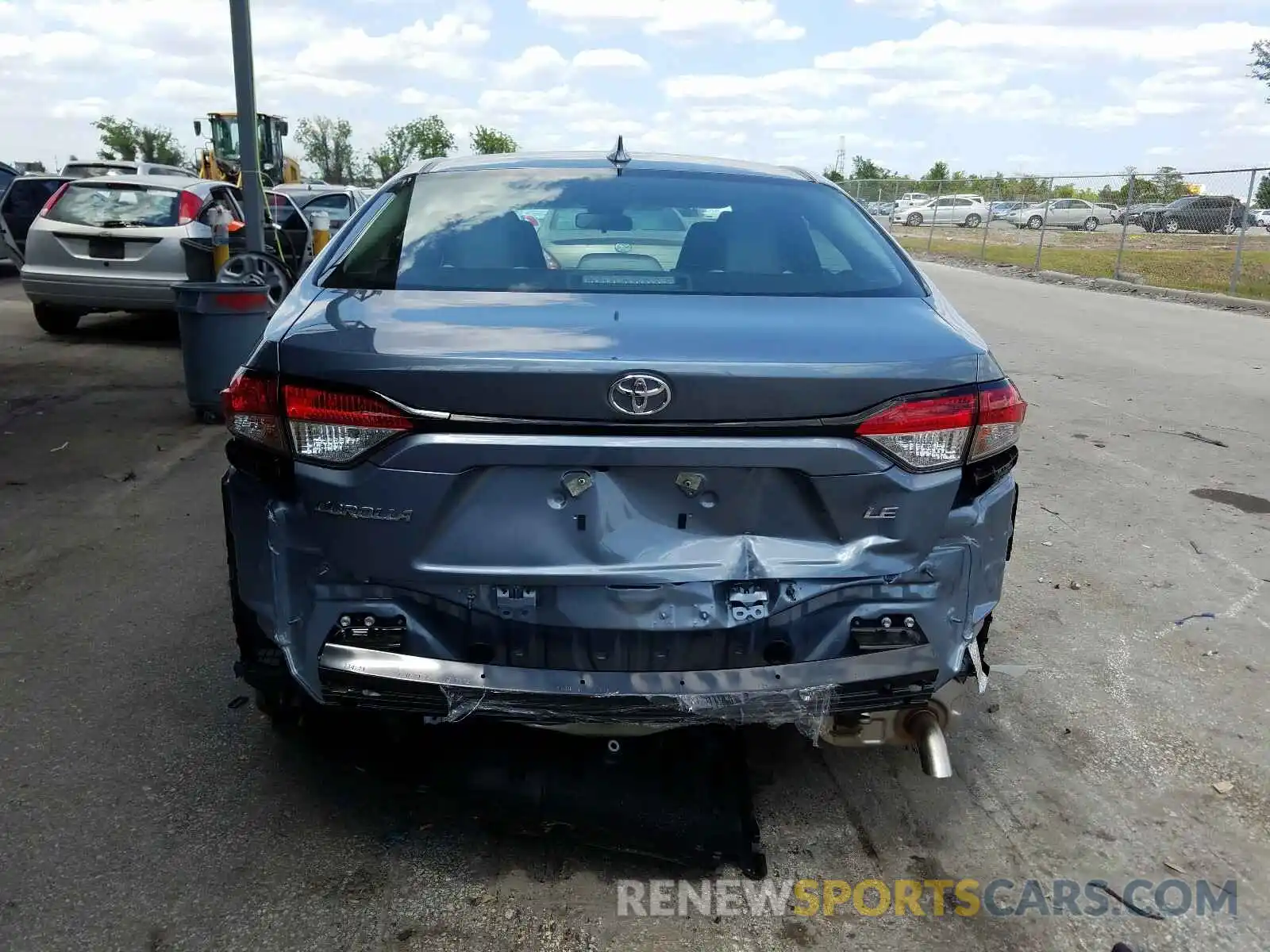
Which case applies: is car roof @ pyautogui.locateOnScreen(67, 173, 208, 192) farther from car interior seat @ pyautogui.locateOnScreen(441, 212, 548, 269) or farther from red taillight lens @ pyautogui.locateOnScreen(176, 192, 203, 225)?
car interior seat @ pyautogui.locateOnScreen(441, 212, 548, 269)

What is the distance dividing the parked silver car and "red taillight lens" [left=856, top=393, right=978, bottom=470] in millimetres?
9443

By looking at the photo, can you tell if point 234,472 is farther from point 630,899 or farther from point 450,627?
point 630,899

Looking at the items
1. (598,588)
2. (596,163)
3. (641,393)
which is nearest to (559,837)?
(598,588)

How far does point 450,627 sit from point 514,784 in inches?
23.5

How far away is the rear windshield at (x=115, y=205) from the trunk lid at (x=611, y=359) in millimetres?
9000

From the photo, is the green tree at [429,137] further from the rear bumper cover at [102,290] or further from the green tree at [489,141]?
the rear bumper cover at [102,290]

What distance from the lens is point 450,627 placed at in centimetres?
253

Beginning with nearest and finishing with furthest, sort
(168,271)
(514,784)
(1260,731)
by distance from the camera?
(514,784) → (1260,731) → (168,271)

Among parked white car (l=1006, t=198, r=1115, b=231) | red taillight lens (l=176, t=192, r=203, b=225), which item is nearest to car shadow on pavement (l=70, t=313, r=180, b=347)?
red taillight lens (l=176, t=192, r=203, b=225)

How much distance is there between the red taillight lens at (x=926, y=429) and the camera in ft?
8.16

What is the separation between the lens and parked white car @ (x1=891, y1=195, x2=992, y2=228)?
35875 mm

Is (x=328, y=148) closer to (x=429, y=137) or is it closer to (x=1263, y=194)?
(x=429, y=137)

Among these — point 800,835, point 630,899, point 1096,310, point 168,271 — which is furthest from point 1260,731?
point 1096,310

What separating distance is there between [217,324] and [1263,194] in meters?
18.1
